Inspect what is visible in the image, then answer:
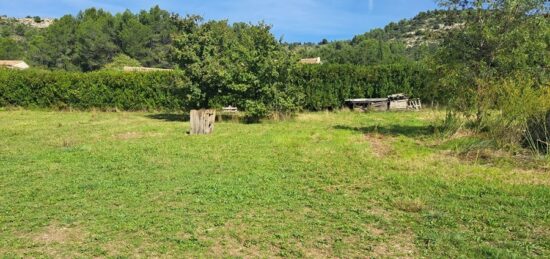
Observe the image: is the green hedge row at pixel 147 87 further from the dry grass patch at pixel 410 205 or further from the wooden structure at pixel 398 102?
the dry grass patch at pixel 410 205

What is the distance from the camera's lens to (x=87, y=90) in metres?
21.3

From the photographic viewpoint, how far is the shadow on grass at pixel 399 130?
1106cm

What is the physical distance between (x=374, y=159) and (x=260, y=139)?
3.58 metres

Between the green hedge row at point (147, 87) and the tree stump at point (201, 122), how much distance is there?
8.30m

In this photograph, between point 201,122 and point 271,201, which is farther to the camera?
point 201,122

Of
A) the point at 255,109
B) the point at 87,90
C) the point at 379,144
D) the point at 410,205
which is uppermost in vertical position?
the point at 87,90

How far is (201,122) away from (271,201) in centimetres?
683

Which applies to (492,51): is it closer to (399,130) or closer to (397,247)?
(399,130)

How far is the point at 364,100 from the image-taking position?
19.9 metres

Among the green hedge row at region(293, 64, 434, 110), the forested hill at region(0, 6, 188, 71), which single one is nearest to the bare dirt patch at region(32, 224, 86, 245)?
the green hedge row at region(293, 64, 434, 110)

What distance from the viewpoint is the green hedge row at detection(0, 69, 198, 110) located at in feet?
68.3

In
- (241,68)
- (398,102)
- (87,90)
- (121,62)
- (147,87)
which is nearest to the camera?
(241,68)

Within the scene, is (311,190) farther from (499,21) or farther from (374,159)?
(499,21)

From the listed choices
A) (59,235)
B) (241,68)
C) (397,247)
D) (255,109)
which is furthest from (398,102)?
(59,235)
